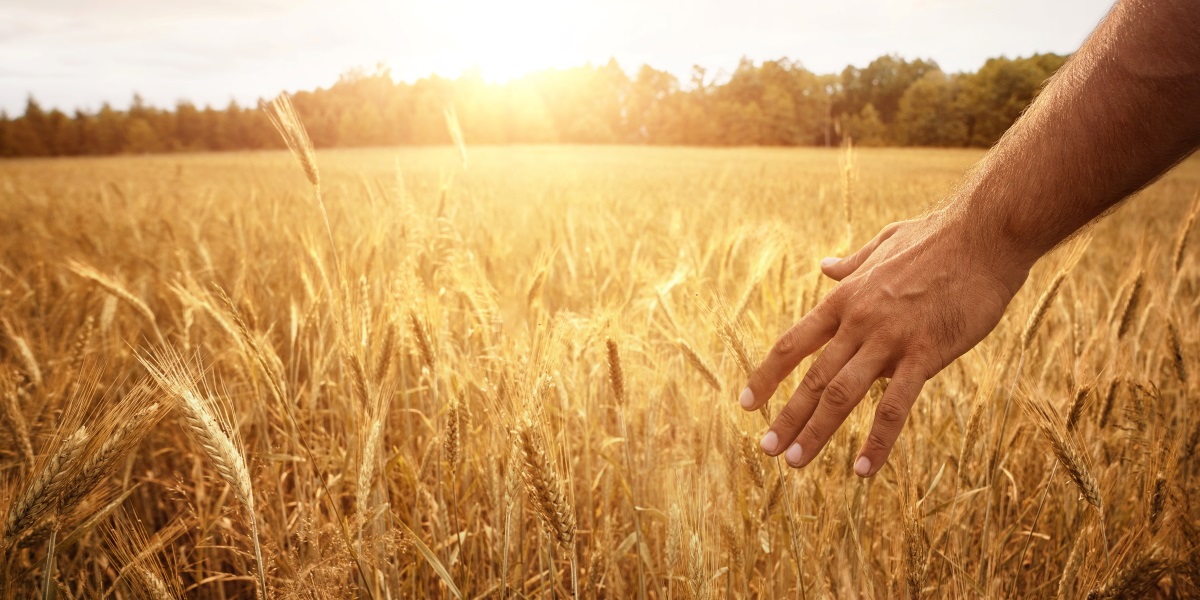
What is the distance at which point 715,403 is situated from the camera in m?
1.34

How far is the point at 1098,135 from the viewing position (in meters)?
0.86

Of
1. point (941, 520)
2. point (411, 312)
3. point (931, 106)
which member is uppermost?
point (931, 106)

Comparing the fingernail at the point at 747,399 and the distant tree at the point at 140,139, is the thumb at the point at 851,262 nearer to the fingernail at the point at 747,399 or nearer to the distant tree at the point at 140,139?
the fingernail at the point at 747,399

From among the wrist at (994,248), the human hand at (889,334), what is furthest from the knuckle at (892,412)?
the wrist at (994,248)

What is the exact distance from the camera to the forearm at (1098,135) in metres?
0.80

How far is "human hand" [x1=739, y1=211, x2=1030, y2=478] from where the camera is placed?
0.88 metres

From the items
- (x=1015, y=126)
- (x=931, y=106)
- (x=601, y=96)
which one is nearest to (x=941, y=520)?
(x=1015, y=126)

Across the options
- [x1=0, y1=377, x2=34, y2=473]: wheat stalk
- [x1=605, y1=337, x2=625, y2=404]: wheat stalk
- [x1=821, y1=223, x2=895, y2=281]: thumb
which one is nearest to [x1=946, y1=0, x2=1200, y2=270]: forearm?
[x1=821, y1=223, x2=895, y2=281]: thumb

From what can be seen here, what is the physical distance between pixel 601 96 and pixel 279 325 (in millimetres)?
53232

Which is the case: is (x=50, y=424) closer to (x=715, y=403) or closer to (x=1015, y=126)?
(x=715, y=403)

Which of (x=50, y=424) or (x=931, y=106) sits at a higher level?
(x=931, y=106)

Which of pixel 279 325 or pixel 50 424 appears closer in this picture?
pixel 50 424

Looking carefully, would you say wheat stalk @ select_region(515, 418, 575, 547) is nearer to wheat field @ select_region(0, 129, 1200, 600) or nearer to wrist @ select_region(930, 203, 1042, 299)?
wheat field @ select_region(0, 129, 1200, 600)

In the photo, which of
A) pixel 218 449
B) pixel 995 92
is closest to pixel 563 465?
pixel 218 449
